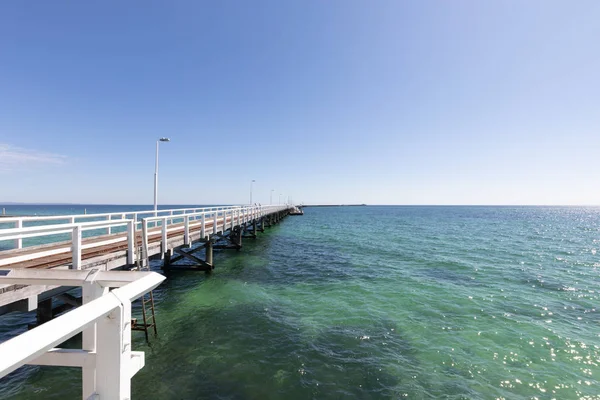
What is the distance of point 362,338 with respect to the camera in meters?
7.21

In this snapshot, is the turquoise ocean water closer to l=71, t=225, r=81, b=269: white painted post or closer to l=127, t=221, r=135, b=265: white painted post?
l=127, t=221, r=135, b=265: white painted post

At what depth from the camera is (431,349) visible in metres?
6.75

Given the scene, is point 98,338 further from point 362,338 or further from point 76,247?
point 362,338

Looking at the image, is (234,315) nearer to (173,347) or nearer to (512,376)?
(173,347)

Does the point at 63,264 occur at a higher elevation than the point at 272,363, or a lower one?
higher

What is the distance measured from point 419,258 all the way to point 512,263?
511cm

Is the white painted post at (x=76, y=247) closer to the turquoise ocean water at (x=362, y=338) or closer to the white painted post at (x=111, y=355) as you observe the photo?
the turquoise ocean water at (x=362, y=338)

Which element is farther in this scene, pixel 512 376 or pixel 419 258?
pixel 419 258

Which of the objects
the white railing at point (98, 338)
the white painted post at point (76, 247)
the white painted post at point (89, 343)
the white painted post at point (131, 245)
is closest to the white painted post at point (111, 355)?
the white railing at point (98, 338)

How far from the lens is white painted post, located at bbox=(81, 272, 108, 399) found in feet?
5.88

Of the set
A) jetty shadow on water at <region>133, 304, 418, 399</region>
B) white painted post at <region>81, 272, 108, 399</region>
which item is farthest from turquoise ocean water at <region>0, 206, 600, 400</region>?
white painted post at <region>81, 272, 108, 399</region>

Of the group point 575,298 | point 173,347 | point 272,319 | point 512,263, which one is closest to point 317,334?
point 272,319

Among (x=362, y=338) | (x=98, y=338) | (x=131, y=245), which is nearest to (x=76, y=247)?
(x=131, y=245)

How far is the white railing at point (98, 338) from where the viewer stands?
1068 millimetres
